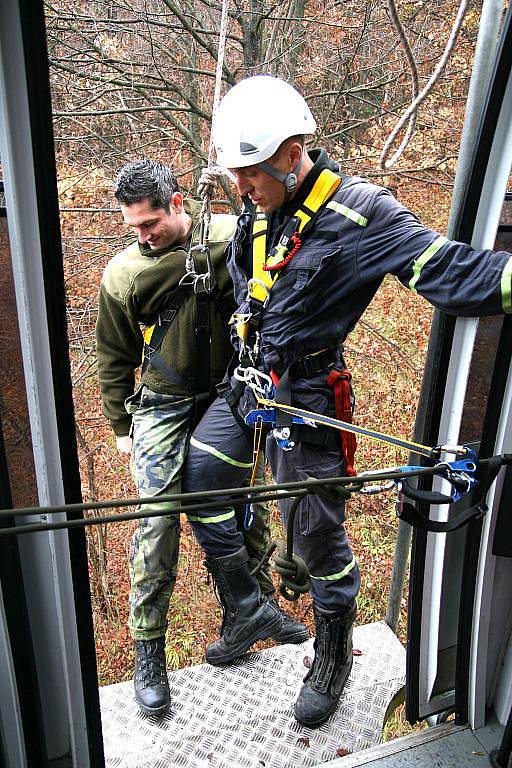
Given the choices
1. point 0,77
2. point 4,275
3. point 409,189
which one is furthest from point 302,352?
point 409,189

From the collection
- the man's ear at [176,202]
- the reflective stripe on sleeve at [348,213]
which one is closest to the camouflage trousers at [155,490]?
the man's ear at [176,202]

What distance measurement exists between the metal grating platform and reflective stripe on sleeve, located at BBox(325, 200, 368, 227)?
1.91 m

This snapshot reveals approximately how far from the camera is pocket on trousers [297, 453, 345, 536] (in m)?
2.25

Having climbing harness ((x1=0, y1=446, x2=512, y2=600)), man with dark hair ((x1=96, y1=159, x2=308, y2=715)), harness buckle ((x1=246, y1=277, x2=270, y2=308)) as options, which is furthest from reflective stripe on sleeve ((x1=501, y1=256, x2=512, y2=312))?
man with dark hair ((x1=96, y1=159, x2=308, y2=715))

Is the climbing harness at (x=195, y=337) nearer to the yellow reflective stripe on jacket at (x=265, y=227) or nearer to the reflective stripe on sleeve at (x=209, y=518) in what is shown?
the yellow reflective stripe on jacket at (x=265, y=227)

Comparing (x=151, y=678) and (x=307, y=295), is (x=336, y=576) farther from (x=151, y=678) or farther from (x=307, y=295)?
(x=307, y=295)

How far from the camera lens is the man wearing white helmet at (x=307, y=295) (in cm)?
187

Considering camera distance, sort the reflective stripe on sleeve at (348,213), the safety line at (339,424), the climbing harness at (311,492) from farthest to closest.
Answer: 1. the reflective stripe on sleeve at (348,213)
2. the safety line at (339,424)
3. the climbing harness at (311,492)

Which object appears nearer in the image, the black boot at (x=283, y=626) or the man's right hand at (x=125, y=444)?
the man's right hand at (x=125, y=444)

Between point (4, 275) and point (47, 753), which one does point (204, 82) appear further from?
point (47, 753)

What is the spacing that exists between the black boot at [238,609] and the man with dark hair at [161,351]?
223 millimetres

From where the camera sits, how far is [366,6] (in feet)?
20.2

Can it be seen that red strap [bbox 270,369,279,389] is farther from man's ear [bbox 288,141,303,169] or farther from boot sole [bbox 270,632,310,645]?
boot sole [bbox 270,632,310,645]

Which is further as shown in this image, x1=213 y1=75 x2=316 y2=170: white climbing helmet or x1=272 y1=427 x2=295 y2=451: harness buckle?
x1=272 y1=427 x2=295 y2=451: harness buckle
